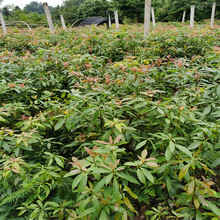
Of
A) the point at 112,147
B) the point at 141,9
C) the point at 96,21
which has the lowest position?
the point at 112,147

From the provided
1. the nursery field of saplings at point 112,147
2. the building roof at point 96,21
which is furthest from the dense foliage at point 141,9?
the nursery field of saplings at point 112,147

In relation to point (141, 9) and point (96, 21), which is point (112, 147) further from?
point (141, 9)

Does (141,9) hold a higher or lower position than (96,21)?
higher

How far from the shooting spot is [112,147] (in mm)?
994

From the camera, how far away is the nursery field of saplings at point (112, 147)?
1.02m

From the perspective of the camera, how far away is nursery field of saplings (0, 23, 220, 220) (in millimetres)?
1019

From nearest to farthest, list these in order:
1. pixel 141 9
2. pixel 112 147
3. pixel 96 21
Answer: pixel 112 147 → pixel 96 21 → pixel 141 9

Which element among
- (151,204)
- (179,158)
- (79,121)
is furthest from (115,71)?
(151,204)

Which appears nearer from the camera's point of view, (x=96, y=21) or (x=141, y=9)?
(x=96, y=21)

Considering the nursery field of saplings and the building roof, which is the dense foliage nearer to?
the building roof

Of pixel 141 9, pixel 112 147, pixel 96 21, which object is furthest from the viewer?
pixel 141 9

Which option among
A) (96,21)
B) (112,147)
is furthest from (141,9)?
(112,147)

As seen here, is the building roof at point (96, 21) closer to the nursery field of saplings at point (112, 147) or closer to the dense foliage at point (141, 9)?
the dense foliage at point (141, 9)

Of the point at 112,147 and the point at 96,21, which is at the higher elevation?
the point at 96,21
